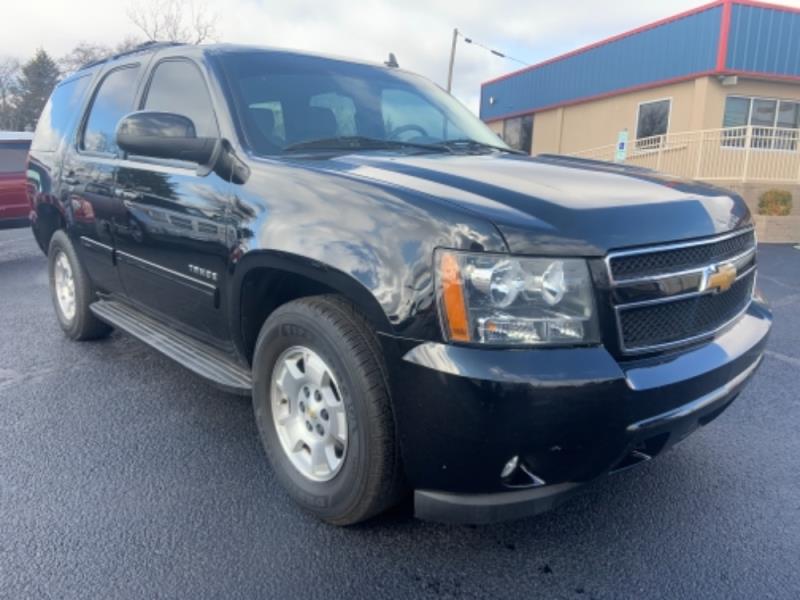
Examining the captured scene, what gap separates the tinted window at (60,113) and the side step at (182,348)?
143 centimetres

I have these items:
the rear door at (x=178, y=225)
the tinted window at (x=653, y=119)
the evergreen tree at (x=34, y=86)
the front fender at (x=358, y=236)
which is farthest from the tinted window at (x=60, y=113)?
the evergreen tree at (x=34, y=86)

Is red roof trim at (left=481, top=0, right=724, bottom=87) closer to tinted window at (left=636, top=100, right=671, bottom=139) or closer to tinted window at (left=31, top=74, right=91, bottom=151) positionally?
tinted window at (left=636, top=100, right=671, bottom=139)

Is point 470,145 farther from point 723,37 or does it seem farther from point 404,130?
point 723,37

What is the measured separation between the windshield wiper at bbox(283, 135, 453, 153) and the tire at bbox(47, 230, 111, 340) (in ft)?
7.66

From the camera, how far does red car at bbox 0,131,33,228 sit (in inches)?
336

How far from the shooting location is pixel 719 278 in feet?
7.56

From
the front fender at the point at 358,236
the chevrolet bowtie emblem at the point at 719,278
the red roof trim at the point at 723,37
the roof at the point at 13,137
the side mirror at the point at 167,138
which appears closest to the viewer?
the front fender at the point at 358,236

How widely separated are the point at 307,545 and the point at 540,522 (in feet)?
3.07

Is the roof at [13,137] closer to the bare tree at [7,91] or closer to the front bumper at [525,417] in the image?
the front bumper at [525,417]

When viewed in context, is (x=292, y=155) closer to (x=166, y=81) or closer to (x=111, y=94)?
(x=166, y=81)

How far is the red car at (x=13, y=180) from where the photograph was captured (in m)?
8.52

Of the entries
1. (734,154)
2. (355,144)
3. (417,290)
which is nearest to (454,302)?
(417,290)

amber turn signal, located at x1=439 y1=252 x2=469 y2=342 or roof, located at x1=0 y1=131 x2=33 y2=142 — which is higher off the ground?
roof, located at x1=0 y1=131 x2=33 y2=142

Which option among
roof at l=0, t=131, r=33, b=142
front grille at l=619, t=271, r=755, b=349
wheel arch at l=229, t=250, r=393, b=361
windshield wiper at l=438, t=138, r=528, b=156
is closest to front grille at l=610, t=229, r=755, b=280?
front grille at l=619, t=271, r=755, b=349
